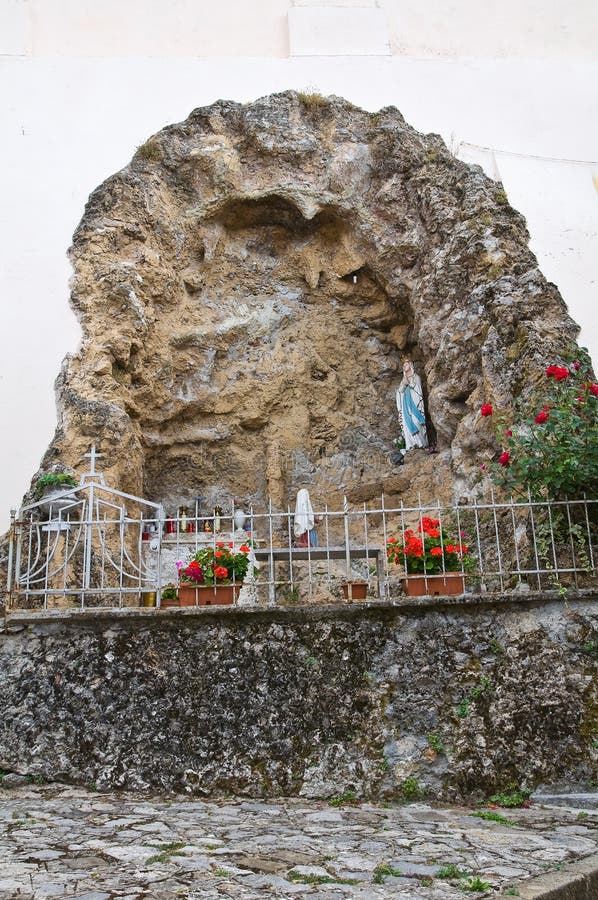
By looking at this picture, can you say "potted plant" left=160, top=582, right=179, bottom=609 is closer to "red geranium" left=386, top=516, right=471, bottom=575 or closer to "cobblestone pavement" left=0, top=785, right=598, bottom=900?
"cobblestone pavement" left=0, top=785, right=598, bottom=900

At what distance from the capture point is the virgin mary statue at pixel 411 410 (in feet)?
36.7

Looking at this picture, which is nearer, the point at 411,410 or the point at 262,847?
the point at 262,847

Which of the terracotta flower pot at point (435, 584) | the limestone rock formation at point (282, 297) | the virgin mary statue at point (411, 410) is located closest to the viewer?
the terracotta flower pot at point (435, 584)

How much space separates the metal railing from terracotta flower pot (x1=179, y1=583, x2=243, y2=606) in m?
0.19

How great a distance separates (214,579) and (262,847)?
96.2 inches

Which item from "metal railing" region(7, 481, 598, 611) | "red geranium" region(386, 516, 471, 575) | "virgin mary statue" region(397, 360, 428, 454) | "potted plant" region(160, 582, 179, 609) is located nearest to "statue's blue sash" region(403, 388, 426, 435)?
"virgin mary statue" region(397, 360, 428, 454)

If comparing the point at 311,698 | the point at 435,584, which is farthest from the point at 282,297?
the point at 311,698

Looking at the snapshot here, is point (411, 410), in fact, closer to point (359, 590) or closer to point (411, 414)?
point (411, 414)

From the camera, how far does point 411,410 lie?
11281mm

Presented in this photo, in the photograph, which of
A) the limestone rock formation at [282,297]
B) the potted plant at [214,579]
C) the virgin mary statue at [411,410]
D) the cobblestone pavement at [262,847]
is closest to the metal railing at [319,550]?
the potted plant at [214,579]

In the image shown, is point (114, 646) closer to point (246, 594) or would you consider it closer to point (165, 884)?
point (165, 884)

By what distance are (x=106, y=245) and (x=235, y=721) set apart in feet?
23.1

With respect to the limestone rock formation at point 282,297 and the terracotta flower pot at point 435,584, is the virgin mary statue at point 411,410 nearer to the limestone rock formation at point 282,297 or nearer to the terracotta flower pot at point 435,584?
the limestone rock formation at point 282,297

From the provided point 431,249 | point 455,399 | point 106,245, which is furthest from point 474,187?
point 106,245
